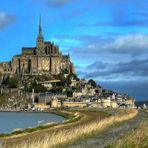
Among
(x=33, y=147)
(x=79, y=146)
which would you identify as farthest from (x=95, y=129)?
(x=33, y=147)

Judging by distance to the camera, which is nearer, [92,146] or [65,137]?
[92,146]

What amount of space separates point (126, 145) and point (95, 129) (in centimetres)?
1565

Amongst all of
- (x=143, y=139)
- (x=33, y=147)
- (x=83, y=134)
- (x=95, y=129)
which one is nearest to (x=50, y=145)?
(x=33, y=147)

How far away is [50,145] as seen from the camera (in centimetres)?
2405

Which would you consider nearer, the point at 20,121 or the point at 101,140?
the point at 101,140

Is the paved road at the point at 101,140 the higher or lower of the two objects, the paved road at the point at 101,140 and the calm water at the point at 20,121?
the lower

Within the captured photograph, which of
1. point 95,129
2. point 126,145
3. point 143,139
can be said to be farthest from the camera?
point 95,129

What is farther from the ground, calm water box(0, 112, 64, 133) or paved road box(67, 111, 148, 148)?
calm water box(0, 112, 64, 133)

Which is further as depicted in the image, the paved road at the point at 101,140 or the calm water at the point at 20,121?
the calm water at the point at 20,121

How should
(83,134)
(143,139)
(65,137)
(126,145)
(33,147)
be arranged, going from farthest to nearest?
1. (83,134)
2. (65,137)
3. (143,139)
4. (126,145)
5. (33,147)

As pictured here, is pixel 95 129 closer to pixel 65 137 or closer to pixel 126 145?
pixel 65 137

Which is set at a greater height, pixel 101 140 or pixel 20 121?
pixel 20 121

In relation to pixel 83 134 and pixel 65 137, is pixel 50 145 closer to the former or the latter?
pixel 65 137

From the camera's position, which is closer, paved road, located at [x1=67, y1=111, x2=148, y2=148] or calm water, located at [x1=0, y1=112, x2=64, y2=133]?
paved road, located at [x1=67, y1=111, x2=148, y2=148]
